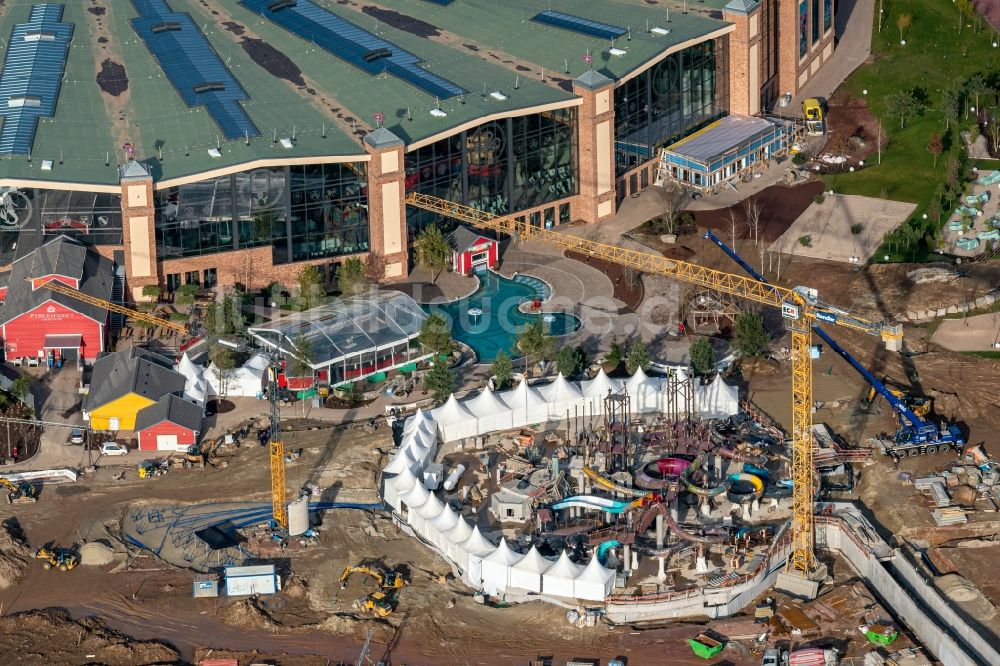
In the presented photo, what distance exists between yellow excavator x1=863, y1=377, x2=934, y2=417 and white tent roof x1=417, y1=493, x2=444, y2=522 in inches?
1428

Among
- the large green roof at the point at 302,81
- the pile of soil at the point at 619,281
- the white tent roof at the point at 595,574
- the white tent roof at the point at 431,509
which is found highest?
the large green roof at the point at 302,81

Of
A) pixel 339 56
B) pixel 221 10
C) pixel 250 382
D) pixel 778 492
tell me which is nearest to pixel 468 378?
pixel 250 382

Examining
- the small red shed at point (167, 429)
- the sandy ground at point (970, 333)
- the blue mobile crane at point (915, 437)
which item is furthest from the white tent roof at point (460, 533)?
the sandy ground at point (970, 333)

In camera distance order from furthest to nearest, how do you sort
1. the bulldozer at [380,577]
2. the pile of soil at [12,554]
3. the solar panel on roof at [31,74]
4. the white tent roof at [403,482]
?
the solar panel on roof at [31,74] → the white tent roof at [403,482] → the pile of soil at [12,554] → the bulldozer at [380,577]

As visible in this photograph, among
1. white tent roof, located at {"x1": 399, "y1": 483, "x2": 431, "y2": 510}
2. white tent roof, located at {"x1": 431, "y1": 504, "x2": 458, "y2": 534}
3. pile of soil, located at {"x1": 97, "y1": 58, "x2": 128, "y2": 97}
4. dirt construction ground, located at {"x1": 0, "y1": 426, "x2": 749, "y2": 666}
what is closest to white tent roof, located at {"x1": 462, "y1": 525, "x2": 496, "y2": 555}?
dirt construction ground, located at {"x1": 0, "y1": 426, "x2": 749, "y2": 666}

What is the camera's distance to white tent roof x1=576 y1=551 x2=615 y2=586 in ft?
425

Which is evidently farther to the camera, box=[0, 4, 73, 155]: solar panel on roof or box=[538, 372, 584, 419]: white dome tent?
box=[0, 4, 73, 155]: solar panel on roof

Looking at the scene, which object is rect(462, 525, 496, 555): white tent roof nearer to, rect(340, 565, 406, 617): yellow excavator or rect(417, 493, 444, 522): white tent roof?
rect(417, 493, 444, 522): white tent roof

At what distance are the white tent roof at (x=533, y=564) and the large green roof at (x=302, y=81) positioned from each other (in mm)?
49809

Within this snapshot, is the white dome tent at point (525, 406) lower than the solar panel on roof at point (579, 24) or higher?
lower

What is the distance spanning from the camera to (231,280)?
556 ft

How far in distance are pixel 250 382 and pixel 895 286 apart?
185 ft

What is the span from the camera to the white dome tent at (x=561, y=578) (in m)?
130

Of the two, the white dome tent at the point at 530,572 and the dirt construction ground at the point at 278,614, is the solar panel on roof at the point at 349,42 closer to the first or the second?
the dirt construction ground at the point at 278,614
